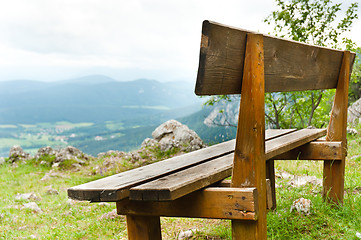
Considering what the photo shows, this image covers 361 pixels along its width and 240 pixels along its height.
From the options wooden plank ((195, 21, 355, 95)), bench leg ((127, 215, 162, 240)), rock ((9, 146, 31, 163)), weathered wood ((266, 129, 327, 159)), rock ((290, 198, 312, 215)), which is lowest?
rock ((9, 146, 31, 163))

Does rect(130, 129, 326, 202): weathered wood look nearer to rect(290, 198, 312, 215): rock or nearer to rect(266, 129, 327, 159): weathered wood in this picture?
rect(266, 129, 327, 159): weathered wood

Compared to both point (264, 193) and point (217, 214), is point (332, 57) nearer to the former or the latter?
point (264, 193)

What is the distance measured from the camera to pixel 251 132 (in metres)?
2.13

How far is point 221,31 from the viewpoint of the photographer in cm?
187

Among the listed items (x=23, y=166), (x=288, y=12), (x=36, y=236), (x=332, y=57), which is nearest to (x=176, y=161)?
(x=332, y=57)

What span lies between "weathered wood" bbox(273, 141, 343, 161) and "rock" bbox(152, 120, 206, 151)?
642cm

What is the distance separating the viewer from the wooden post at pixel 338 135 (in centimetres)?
404

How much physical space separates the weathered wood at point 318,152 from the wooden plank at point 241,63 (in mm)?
940

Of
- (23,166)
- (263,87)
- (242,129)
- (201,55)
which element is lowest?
(23,166)

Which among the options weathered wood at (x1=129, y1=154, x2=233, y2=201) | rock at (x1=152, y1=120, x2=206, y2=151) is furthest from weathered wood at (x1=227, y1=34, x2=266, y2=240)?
rock at (x1=152, y1=120, x2=206, y2=151)

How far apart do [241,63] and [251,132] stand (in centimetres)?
45

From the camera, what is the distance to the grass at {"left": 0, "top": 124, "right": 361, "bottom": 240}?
346 cm

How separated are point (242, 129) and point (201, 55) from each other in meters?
0.61

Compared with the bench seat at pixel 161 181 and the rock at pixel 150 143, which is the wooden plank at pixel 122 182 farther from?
the rock at pixel 150 143
